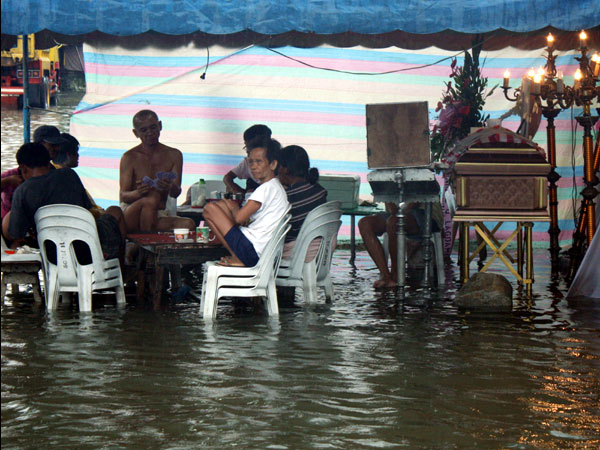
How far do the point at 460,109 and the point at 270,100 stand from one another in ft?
9.73

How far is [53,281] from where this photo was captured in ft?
23.1

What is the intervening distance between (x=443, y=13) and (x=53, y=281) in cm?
401

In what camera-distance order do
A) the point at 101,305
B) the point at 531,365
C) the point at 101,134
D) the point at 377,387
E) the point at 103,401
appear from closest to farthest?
the point at 103,401
the point at 377,387
the point at 531,365
the point at 101,305
the point at 101,134

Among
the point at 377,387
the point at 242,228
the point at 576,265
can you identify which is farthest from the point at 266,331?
the point at 576,265

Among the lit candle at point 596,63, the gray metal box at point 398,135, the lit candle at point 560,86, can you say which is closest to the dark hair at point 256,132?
the gray metal box at point 398,135

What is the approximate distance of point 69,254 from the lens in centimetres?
697

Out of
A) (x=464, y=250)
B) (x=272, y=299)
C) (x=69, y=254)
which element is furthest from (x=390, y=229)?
(x=69, y=254)

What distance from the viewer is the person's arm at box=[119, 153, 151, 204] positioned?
843cm

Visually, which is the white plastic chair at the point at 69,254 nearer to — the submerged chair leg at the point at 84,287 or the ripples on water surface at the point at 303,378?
the submerged chair leg at the point at 84,287

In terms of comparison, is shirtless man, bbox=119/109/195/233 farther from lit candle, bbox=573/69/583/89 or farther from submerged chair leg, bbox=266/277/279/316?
lit candle, bbox=573/69/583/89

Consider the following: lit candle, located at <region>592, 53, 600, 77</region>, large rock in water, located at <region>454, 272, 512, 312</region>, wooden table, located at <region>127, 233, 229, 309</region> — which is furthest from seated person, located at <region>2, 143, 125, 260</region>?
lit candle, located at <region>592, 53, 600, 77</region>

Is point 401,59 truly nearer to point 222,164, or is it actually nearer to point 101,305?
point 222,164

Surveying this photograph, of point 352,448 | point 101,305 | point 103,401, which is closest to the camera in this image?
point 352,448

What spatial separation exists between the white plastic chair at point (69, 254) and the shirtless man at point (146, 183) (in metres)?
1.17
